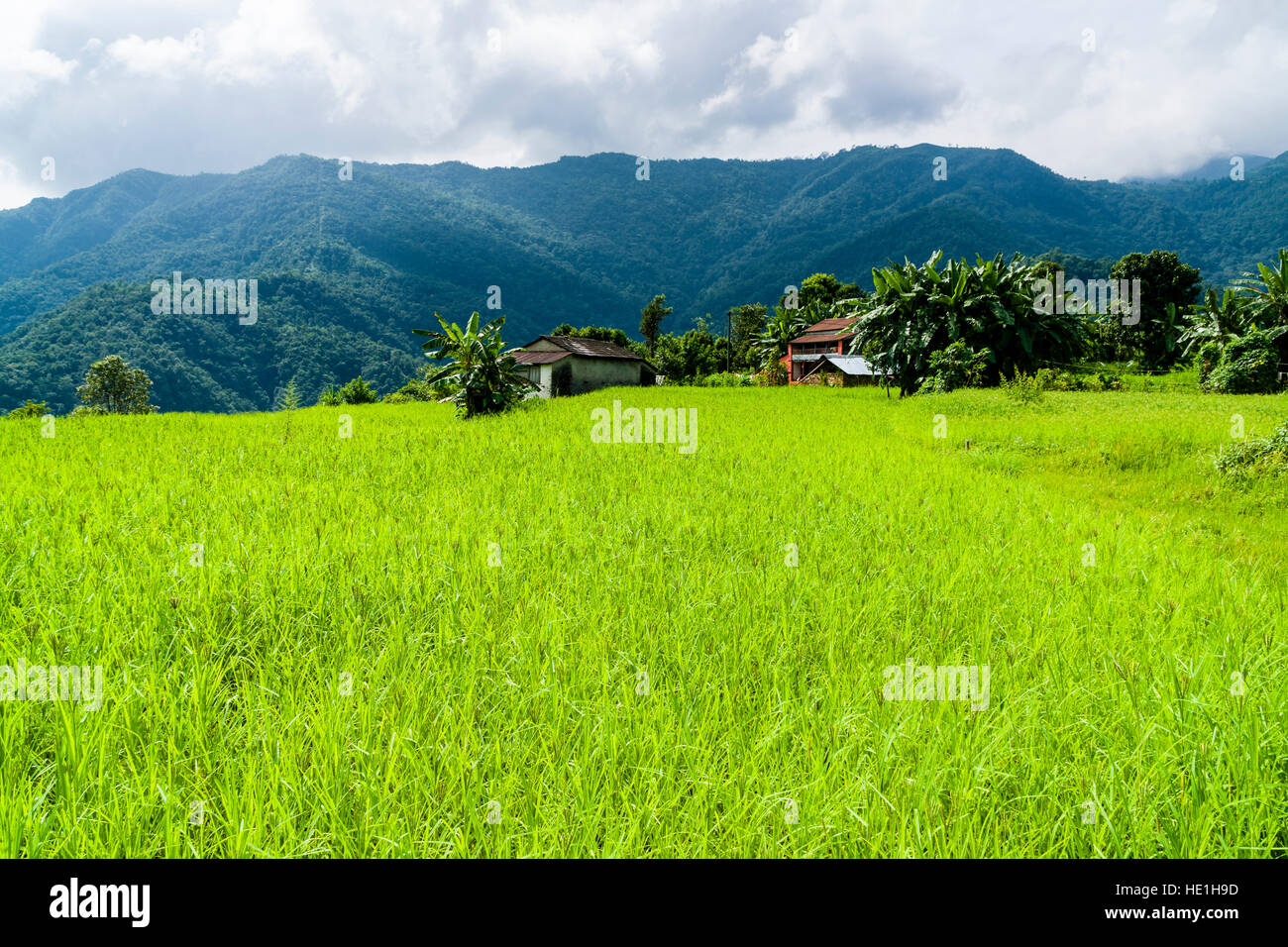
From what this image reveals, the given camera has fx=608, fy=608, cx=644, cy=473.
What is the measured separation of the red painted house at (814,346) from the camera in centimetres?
6688

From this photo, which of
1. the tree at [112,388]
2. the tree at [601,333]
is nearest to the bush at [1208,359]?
the tree at [601,333]

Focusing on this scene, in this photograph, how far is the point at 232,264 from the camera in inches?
5955

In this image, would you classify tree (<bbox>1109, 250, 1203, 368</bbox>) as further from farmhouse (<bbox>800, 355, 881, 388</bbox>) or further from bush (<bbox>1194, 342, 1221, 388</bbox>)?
bush (<bbox>1194, 342, 1221, 388</bbox>)

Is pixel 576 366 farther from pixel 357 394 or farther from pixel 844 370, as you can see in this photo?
pixel 844 370

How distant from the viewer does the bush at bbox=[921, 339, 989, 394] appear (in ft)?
80.7

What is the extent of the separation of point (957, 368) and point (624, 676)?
26015 mm

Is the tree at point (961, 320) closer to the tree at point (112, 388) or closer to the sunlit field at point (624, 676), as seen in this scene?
the sunlit field at point (624, 676)

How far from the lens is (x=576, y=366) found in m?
41.2

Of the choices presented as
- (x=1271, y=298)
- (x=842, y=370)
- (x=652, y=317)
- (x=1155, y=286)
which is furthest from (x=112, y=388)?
Result: (x=1155, y=286)

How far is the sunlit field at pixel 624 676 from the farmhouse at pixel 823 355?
53.9 m

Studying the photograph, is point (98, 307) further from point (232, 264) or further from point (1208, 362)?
point (1208, 362)

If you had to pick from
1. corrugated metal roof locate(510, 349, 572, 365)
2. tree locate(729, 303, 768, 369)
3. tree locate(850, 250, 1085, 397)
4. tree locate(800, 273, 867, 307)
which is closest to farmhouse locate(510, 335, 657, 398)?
corrugated metal roof locate(510, 349, 572, 365)

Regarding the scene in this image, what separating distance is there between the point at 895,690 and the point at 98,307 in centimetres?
12353
